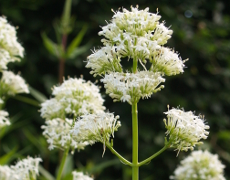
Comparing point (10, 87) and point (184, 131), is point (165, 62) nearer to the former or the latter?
point (184, 131)

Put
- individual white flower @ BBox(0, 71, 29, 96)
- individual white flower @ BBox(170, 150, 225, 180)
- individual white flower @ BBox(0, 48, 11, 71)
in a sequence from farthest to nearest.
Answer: individual white flower @ BBox(170, 150, 225, 180) → individual white flower @ BBox(0, 71, 29, 96) → individual white flower @ BBox(0, 48, 11, 71)

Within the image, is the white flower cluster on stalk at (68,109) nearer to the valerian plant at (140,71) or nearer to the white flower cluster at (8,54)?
the valerian plant at (140,71)

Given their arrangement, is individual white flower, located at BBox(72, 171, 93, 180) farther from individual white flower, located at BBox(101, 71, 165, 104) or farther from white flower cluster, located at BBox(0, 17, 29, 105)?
white flower cluster, located at BBox(0, 17, 29, 105)

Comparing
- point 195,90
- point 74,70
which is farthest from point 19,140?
point 195,90

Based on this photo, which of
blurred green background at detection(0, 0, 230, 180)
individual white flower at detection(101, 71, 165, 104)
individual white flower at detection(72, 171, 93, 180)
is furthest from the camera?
blurred green background at detection(0, 0, 230, 180)

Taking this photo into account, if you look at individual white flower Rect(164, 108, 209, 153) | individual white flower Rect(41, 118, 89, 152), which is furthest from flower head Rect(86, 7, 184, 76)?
individual white flower Rect(41, 118, 89, 152)

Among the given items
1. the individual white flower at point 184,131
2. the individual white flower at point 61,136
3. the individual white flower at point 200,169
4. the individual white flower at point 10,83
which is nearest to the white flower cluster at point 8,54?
the individual white flower at point 10,83

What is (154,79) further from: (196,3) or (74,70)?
(196,3)
